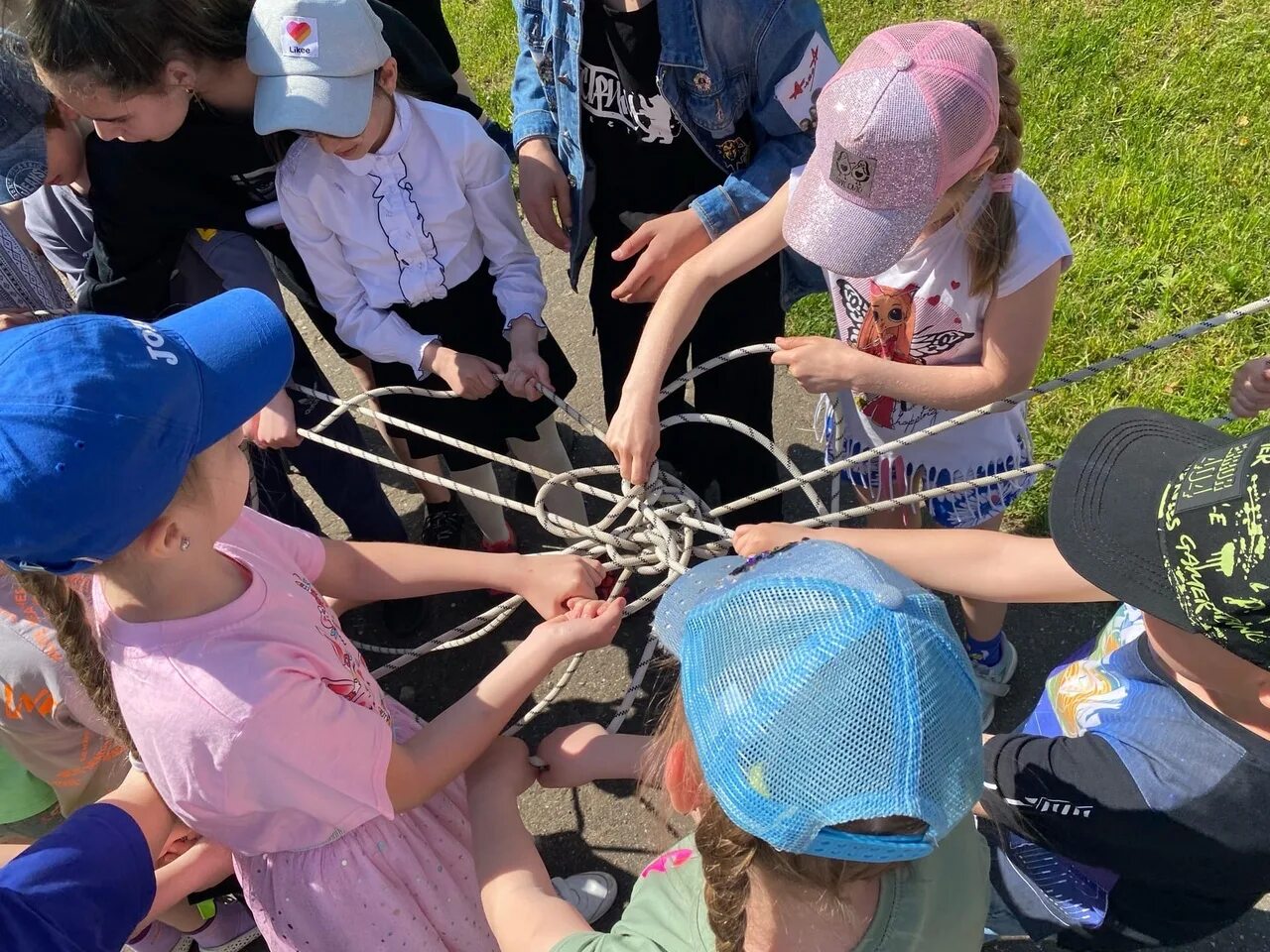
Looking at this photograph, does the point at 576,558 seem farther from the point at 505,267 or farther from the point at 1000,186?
the point at 1000,186

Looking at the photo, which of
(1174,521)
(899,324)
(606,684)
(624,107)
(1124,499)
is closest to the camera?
(1174,521)

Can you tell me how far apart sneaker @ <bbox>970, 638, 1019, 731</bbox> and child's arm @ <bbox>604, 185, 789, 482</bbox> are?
1.05 m

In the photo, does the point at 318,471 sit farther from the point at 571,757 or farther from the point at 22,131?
the point at 571,757

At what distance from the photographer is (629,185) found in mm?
2078

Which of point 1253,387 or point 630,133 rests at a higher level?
point 630,133

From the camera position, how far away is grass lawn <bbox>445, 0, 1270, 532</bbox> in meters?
2.70

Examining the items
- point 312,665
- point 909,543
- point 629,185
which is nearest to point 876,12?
point 629,185

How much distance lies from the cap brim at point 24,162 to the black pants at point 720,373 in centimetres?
119

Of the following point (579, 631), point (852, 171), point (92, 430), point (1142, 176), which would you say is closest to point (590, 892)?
point (579, 631)

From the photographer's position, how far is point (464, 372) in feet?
6.62

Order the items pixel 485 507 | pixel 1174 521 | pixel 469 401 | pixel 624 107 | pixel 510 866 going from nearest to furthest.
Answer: pixel 1174 521 < pixel 510 866 < pixel 624 107 < pixel 469 401 < pixel 485 507

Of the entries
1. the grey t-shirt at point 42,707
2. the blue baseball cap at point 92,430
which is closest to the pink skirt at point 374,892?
the grey t-shirt at point 42,707

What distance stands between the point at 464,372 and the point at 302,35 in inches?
28.2

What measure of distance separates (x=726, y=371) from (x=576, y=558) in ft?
2.30
